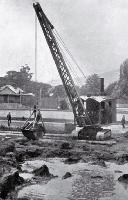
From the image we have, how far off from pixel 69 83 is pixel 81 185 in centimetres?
1694

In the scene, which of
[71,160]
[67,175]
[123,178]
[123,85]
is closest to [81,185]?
[67,175]

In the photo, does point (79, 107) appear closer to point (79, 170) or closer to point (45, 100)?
point (79, 170)

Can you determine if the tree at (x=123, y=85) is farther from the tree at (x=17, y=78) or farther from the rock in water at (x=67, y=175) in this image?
the rock in water at (x=67, y=175)

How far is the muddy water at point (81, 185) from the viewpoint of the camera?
1343 centimetres

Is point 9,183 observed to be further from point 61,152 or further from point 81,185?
point 61,152

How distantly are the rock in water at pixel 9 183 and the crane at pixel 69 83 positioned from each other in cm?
1499

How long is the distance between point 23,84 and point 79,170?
3770 inches

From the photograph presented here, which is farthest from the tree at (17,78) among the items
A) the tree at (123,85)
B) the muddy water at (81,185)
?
the muddy water at (81,185)

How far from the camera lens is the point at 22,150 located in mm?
22547

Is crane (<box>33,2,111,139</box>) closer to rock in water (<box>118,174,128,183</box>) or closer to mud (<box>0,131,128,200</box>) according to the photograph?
mud (<box>0,131,128,200</box>)

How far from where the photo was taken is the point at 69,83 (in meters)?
31.0

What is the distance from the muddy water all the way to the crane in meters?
10.4

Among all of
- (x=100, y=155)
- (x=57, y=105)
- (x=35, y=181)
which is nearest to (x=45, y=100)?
(x=57, y=105)

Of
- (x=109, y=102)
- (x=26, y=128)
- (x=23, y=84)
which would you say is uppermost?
(x=23, y=84)
